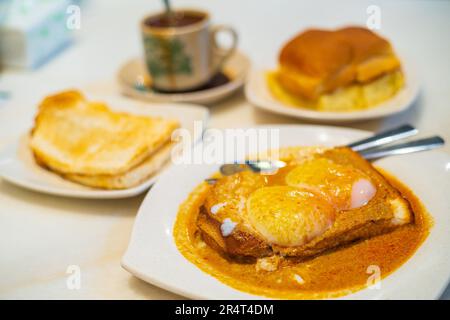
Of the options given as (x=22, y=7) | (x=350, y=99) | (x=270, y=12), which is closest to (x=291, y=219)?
(x=350, y=99)

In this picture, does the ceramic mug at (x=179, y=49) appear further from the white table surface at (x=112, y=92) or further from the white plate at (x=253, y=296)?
the white plate at (x=253, y=296)

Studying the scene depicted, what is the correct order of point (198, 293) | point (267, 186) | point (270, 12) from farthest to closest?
point (270, 12) < point (267, 186) < point (198, 293)

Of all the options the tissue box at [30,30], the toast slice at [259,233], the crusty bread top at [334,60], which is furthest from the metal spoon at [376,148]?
the tissue box at [30,30]

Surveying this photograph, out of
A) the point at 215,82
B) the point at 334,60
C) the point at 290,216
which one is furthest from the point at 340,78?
the point at 290,216

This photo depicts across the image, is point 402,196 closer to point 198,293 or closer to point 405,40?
point 198,293

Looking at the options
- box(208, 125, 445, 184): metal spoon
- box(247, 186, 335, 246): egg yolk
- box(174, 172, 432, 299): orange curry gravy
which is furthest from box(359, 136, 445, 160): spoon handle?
box(247, 186, 335, 246): egg yolk

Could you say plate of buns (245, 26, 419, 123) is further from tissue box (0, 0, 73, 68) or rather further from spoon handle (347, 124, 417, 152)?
tissue box (0, 0, 73, 68)

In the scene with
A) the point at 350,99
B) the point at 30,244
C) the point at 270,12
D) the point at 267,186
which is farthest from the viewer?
the point at 270,12
